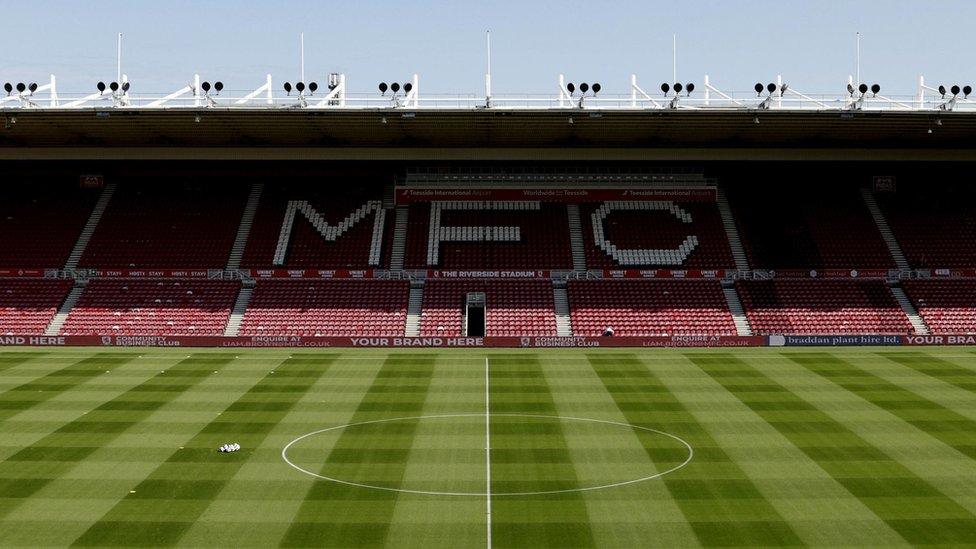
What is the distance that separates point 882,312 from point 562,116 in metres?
19.8

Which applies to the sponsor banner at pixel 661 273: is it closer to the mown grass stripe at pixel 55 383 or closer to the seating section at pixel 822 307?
the seating section at pixel 822 307

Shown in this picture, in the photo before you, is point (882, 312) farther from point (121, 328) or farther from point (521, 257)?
point (121, 328)

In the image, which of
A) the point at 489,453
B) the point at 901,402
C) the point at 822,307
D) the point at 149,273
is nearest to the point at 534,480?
the point at 489,453

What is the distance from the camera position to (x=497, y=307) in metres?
53.6

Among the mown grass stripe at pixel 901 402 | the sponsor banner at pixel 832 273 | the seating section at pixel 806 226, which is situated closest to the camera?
the mown grass stripe at pixel 901 402

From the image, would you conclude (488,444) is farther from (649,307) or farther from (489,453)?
(649,307)

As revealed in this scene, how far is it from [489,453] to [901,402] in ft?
51.5

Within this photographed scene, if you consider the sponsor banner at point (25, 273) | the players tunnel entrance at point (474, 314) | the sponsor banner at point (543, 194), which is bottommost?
the players tunnel entrance at point (474, 314)

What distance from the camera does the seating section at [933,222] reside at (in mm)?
56938

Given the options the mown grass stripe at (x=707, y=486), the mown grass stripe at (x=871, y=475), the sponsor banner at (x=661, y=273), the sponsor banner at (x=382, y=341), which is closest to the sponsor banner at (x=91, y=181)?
the sponsor banner at (x=382, y=341)

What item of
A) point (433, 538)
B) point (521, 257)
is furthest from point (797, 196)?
point (433, 538)

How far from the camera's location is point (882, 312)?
53062 millimetres

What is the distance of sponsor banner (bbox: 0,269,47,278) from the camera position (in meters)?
56.0

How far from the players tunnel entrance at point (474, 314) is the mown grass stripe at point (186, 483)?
17.5 meters
